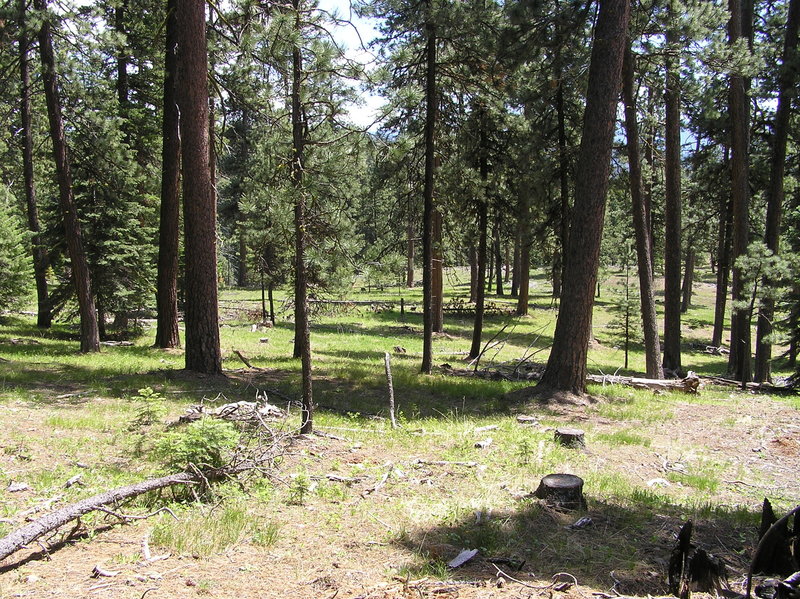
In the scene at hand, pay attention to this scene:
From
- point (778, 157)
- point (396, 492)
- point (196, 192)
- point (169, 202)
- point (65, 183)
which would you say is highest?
point (778, 157)

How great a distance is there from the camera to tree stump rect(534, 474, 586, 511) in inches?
221

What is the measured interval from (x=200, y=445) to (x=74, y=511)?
141cm

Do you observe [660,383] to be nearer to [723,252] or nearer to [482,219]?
[482,219]

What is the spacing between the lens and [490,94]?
15.1 m

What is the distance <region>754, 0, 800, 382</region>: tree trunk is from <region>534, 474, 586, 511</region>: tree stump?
12896mm

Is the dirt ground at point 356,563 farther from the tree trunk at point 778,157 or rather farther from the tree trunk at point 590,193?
the tree trunk at point 778,157

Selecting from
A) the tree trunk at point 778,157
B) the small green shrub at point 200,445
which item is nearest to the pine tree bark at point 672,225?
the tree trunk at point 778,157

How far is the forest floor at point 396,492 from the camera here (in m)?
4.12

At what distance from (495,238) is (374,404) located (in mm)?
9451

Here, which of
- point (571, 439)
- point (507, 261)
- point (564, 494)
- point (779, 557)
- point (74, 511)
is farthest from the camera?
point (507, 261)

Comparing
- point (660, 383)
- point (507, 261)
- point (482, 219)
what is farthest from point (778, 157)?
point (507, 261)

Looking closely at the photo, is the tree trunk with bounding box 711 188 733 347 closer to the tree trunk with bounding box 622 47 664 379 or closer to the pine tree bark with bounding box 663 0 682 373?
the pine tree bark with bounding box 663 0 682 373

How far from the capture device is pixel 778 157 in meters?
16.6

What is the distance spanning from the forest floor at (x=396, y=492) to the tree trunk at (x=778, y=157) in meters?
6.25
